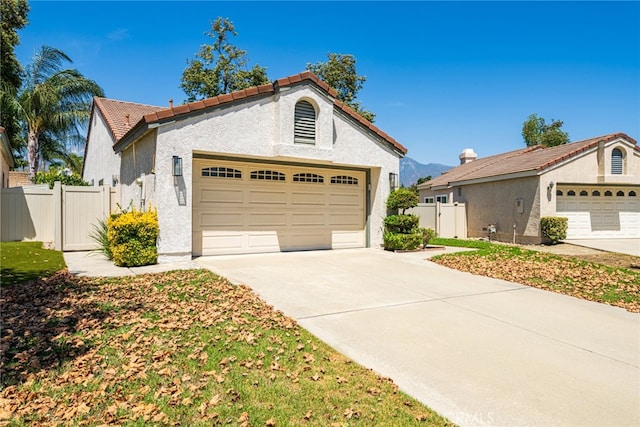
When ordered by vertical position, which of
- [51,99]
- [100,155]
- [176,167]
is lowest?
[176,167]

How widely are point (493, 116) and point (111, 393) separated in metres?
32.0

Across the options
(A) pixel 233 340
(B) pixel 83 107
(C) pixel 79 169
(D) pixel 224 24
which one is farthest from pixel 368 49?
(C) pixel 79 169

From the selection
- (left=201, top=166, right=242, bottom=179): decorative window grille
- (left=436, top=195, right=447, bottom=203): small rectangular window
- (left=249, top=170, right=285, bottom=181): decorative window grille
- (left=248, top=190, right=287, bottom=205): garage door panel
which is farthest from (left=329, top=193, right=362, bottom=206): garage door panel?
(left=436, top=195, right=447, bottom=203): small rectangular window

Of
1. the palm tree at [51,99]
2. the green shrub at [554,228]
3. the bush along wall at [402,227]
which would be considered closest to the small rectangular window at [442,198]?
the green shrub at [554,228]

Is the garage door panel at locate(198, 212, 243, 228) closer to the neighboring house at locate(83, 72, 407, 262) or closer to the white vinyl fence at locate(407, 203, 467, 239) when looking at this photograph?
the neighboring house at locate(83, 72, 407, 262)

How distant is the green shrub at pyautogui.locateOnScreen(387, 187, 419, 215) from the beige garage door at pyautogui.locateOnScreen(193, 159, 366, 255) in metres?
1.09

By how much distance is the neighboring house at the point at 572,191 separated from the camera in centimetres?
1717

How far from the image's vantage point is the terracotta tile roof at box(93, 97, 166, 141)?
1535 cm

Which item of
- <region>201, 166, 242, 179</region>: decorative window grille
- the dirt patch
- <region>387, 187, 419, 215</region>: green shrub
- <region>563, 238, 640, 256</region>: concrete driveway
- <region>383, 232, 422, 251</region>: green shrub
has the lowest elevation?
the dirt patch

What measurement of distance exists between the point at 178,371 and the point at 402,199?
10.4m

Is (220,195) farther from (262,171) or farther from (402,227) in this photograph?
(402,227)

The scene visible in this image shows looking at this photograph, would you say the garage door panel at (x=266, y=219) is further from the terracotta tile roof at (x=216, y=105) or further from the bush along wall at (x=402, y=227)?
the bush along wall at (x=402, y=227)

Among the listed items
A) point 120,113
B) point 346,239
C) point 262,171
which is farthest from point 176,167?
point 120,113

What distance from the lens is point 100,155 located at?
1827 cm
